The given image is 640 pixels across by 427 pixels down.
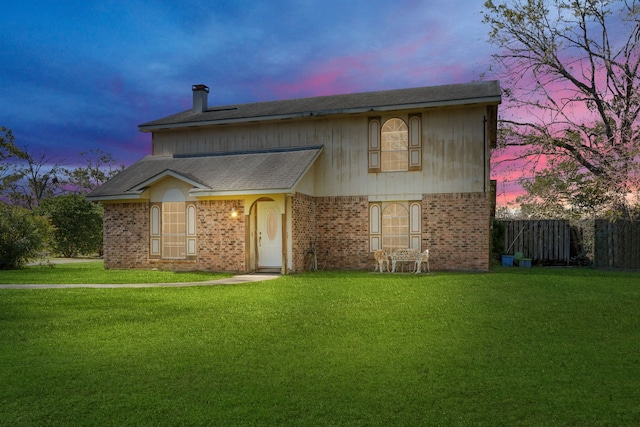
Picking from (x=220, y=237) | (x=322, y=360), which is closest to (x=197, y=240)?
(x=220, y=237)

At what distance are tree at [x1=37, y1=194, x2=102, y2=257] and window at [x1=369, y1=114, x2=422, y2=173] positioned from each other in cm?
1676

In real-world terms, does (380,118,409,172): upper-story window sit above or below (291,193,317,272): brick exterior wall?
above

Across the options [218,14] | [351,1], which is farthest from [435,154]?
[218,14]

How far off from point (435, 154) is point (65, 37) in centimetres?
1575

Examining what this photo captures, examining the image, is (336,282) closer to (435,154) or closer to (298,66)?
(435,154)

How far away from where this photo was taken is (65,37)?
20344 millimetres

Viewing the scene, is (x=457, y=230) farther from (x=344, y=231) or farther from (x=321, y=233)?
(x=321, y=233)

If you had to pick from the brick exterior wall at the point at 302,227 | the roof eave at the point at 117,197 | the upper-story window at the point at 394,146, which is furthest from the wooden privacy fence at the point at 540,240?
the roof eave at the point at 117,197

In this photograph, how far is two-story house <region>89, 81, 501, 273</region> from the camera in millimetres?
16359

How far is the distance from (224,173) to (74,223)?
44.9 feet

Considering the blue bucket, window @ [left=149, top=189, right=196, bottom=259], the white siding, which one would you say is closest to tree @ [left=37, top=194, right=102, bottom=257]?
window @ [left=149, top=189, right=196, bottom=259]

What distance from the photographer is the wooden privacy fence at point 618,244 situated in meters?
18.0

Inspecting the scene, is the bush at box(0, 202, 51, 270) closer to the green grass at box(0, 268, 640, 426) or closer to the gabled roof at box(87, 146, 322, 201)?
the gabled roof at box(87, 146, 322, 201)

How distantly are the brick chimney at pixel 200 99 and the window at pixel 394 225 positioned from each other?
945cm
